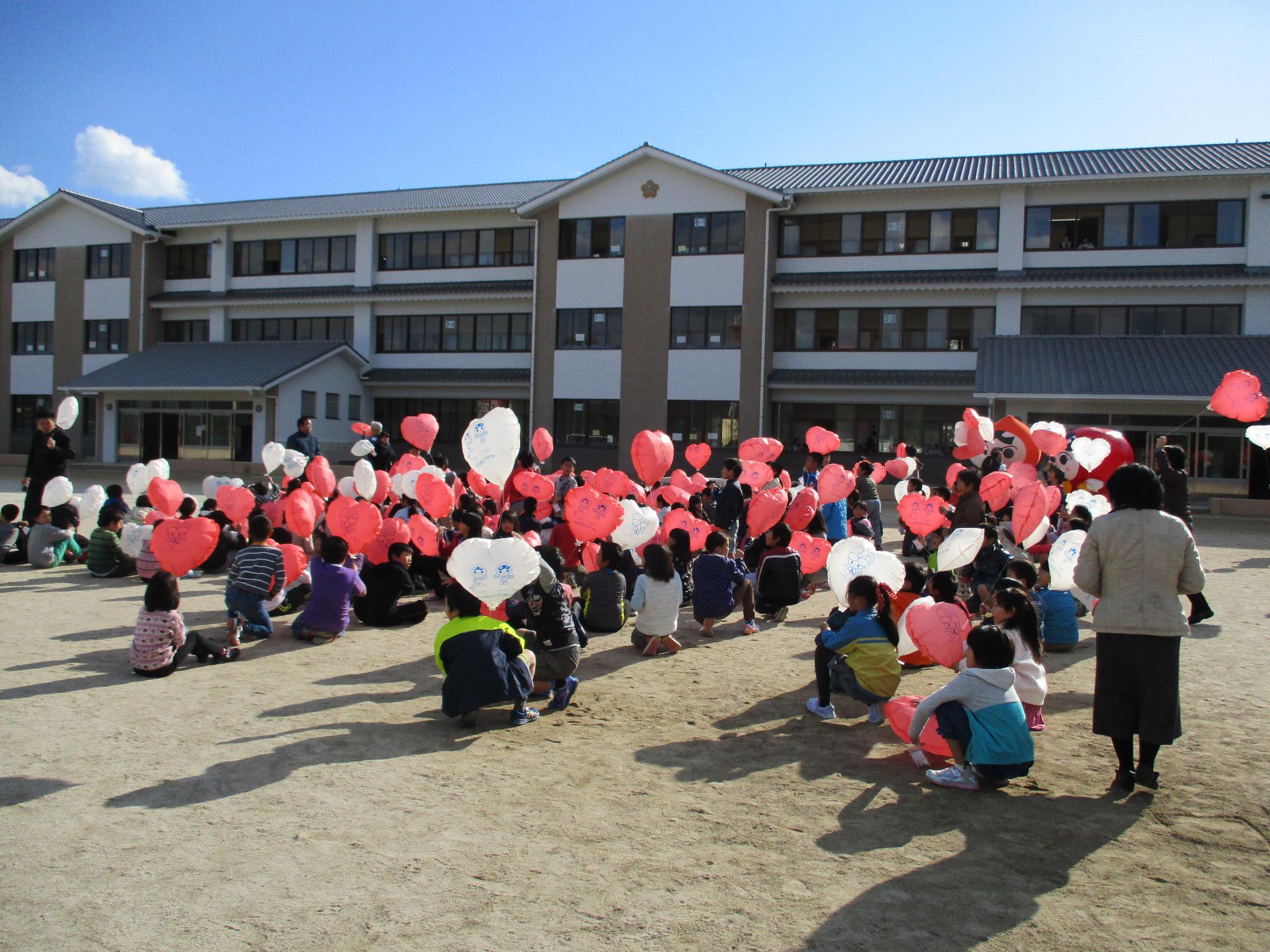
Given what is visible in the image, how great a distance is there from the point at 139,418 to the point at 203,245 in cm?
712

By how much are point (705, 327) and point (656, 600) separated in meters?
20.4

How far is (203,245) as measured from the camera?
111 ft

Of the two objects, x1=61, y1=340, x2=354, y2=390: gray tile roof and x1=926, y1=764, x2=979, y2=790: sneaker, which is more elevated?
x1=61, y1=340, x2=354, y2=390: gray tile roof

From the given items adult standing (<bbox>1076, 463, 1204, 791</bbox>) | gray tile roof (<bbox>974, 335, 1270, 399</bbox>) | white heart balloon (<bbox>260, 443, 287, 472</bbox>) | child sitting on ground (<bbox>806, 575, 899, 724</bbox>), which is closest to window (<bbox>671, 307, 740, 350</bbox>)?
gray tile roof (<bbox>974, 335, 1270, 399</bbox>)

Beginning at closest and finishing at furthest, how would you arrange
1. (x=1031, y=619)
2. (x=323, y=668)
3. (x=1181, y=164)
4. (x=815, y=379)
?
(x=1031, y=619) → (x=323, y=668) → (x=1181, y=164) → (x=815, y=379)

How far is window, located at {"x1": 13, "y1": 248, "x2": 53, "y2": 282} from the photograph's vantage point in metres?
34.8

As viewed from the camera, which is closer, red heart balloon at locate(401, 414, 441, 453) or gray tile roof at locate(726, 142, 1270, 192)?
red heart balloon at locate(401, 414, 441, 453)

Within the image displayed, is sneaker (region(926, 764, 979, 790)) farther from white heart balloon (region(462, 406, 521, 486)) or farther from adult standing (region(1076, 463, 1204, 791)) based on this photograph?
white heart balloon (region(462, 406, 521, 486))

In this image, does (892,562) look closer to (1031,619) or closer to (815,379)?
(1031,619)

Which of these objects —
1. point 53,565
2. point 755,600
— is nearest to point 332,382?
point 53,565

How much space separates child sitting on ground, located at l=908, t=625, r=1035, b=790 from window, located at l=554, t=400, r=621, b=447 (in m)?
23.4

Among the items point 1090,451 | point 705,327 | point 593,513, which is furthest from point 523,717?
point 705,327

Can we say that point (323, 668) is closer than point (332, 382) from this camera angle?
Yes

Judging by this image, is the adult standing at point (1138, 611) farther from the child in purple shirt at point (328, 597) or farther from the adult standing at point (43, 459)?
the adult standing at point (43, 459)
